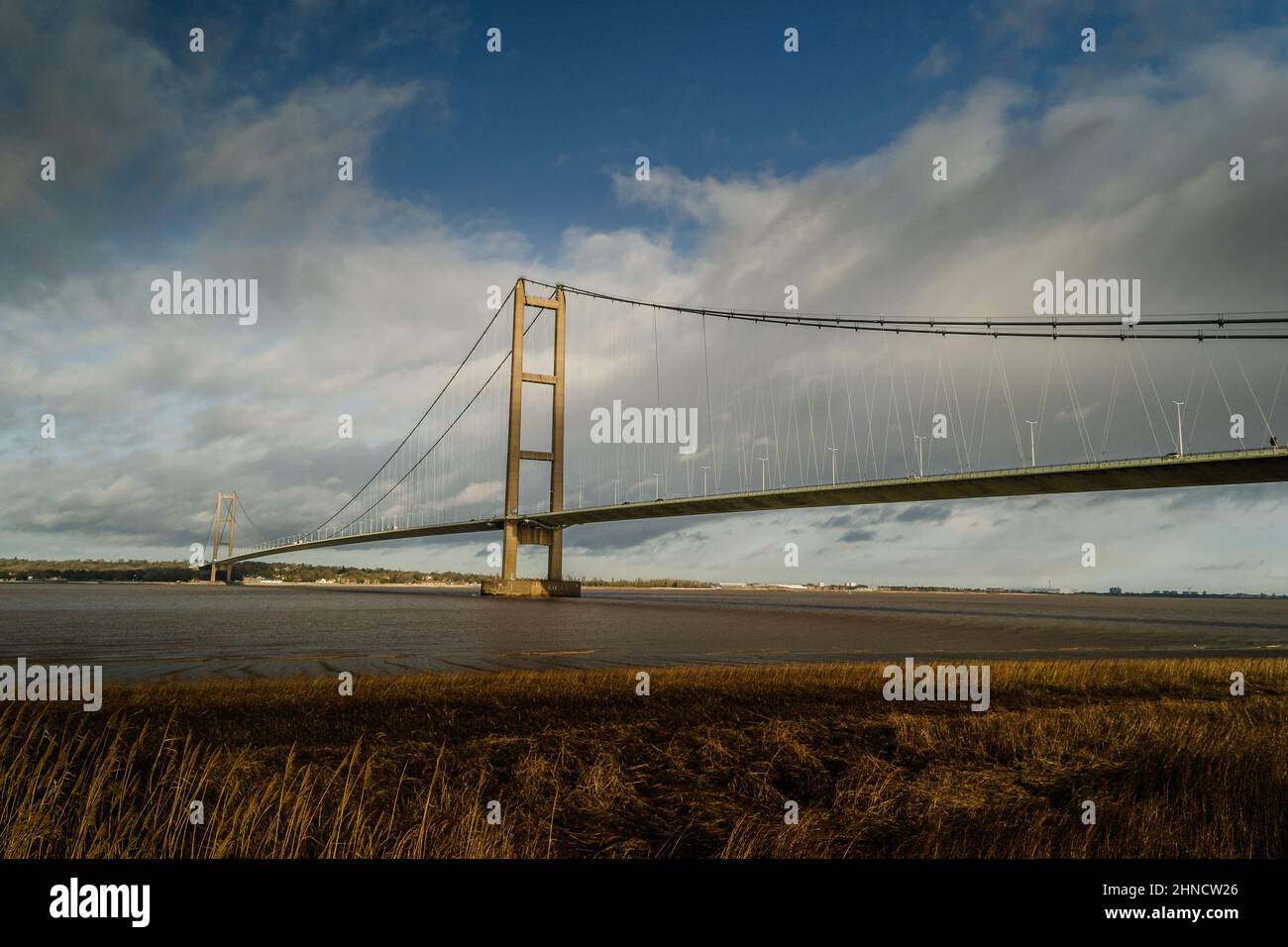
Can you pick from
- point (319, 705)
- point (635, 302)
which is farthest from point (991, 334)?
point (319, 705)

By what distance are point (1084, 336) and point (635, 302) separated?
45411 millimetres

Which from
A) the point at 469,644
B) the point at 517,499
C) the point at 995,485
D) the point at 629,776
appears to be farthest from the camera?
the point at 517,499

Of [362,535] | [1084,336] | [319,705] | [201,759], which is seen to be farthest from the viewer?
[362,535]

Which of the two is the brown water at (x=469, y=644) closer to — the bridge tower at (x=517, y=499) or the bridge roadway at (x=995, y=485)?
the bridge roadway at (x=995, y=485)

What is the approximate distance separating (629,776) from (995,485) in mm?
44671

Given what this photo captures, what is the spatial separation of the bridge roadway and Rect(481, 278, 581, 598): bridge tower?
221 centimetres

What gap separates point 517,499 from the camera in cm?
6819

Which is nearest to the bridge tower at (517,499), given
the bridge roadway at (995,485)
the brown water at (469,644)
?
the bridge roadway at (995,485)

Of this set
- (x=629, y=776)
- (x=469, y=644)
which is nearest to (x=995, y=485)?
(x=469, y=644)

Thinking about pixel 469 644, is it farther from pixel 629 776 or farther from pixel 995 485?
pixel 995 485

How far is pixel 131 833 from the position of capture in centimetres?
531

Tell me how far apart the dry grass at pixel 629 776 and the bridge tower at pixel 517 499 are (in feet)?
184
